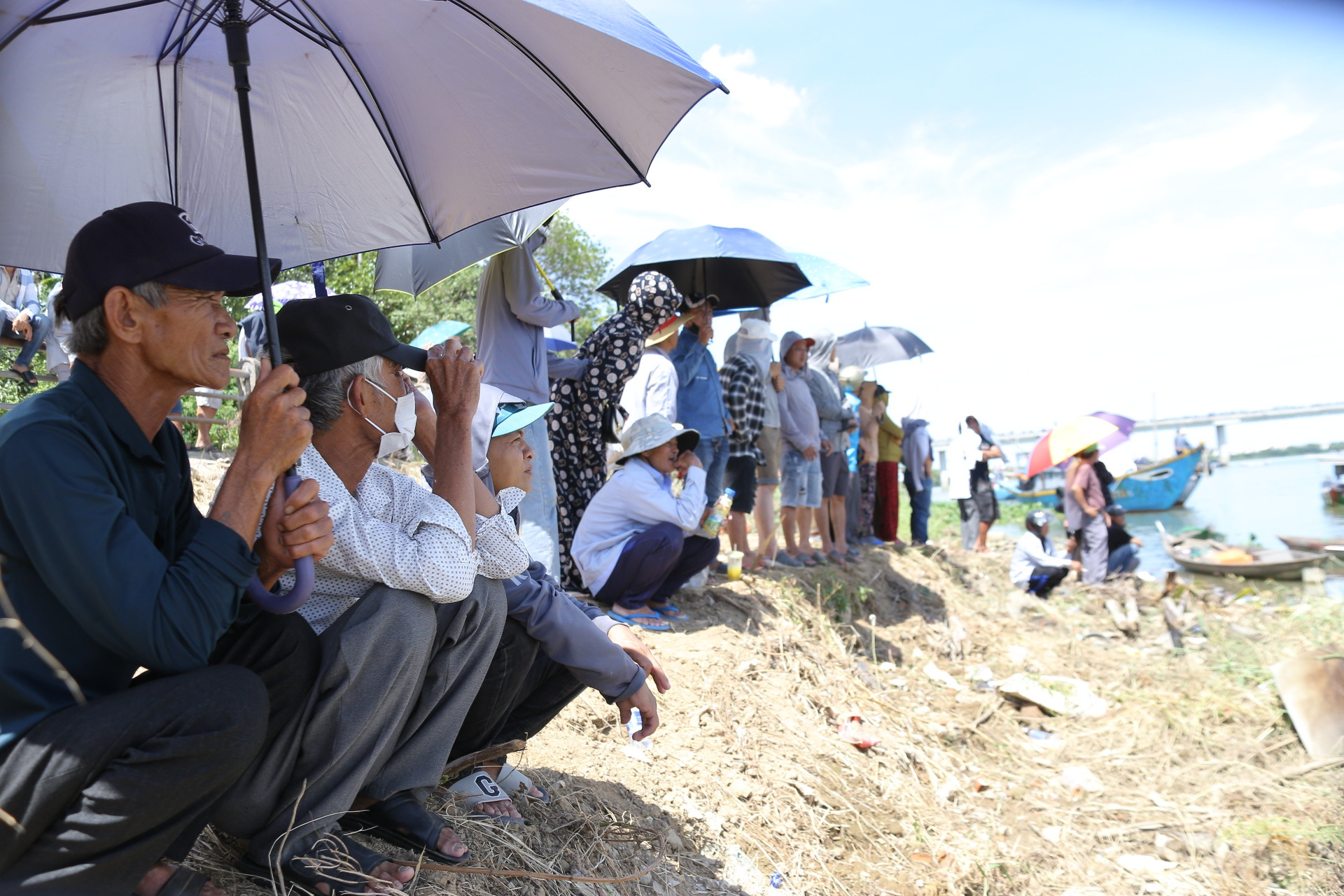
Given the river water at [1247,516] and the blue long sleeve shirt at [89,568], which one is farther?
the river water at [1247,516]

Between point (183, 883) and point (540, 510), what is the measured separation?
276cm

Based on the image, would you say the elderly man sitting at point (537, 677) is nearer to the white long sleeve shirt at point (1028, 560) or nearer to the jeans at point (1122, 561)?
the white long sleeve shirt at point (1028, 560)

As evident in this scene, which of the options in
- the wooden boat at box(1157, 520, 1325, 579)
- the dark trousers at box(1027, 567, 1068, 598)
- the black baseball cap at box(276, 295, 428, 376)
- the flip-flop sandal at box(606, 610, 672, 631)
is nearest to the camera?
the black baseball cap at box(276, 295, 428, 376)

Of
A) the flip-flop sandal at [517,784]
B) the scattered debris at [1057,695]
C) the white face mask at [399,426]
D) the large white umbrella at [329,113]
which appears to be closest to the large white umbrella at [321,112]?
the large white umbrella at [329,113]

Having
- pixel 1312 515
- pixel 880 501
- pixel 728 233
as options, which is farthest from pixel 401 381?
pixel 1312 515

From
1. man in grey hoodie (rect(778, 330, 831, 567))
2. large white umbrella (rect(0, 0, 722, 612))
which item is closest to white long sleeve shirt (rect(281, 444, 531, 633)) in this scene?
large white umbrella (rect(0, 0, 722, 612))

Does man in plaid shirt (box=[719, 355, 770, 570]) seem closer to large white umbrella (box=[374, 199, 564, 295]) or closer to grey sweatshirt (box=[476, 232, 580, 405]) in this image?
grey sweatshirt (box=[476, 232, 580, 405])

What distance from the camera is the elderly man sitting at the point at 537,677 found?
98.1 inches

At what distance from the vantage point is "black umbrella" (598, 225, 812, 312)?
671 centimetres

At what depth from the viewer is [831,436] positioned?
8.30 meters

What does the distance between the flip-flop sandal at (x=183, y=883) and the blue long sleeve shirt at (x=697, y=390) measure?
4.27m

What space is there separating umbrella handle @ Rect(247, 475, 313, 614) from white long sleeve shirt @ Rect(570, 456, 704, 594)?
3230mm

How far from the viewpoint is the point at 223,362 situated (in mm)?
1890

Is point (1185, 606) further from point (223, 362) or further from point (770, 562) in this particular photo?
point (223, 362)
